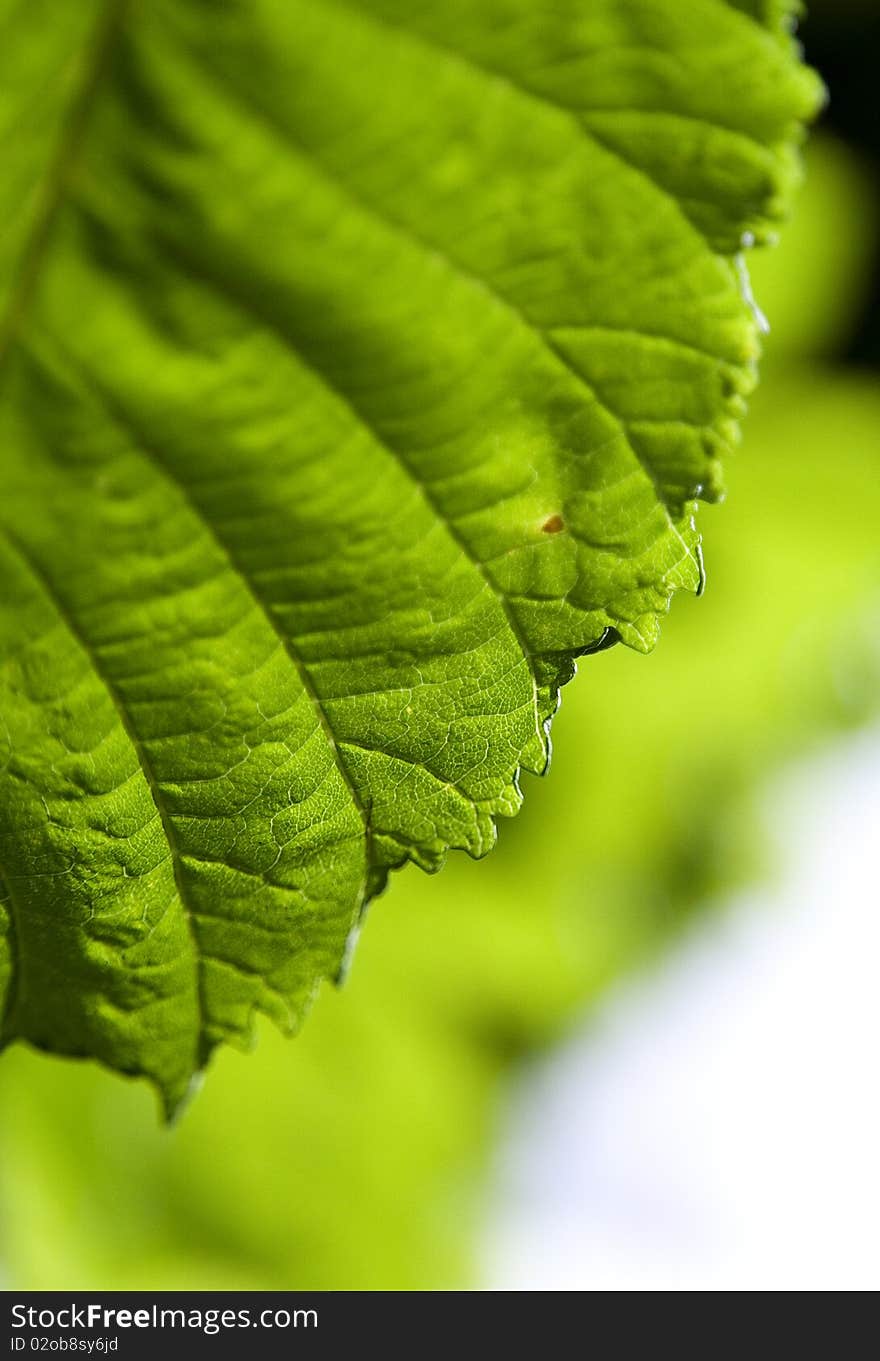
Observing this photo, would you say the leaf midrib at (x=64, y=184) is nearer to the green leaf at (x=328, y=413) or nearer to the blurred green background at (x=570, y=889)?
the green leaf at (x=328, y=413)

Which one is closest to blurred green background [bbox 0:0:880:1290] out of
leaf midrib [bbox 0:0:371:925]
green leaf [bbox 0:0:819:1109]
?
green leaf [bbox 0:0:819:1109]

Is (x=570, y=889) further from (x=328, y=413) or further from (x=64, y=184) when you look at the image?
(x=64, y=184)

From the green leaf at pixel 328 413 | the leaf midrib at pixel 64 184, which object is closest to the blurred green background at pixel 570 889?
the green leaf at pixel 328 413

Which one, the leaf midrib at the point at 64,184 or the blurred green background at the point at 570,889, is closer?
the leaf midrib at the point at 64,184

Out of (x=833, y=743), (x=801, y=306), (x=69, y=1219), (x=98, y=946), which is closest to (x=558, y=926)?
(x=833, y=743)

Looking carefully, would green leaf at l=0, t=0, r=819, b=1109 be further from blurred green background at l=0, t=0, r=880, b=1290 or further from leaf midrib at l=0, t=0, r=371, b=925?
blurred green background at l=0, t=0, r=880, b=1290

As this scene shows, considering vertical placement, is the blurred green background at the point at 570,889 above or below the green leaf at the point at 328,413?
below
